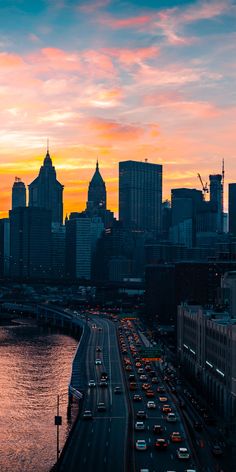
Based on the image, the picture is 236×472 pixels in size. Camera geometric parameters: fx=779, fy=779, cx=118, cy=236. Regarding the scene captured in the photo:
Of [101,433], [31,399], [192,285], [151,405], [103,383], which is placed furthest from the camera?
[192,285]

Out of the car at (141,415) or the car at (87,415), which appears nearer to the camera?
the car at (87,415)

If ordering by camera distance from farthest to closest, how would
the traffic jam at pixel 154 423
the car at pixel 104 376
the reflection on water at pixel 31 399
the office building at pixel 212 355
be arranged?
the car at pixel 104 376 < the office building at pixel 212 355 < the reflection on water at pixel 31 399 < the traffic jam at pixel 154 423

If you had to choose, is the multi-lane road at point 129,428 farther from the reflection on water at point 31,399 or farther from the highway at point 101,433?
the reflection on water at point 31,399

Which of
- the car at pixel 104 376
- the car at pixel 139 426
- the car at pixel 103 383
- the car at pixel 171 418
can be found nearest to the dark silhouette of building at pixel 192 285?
the car at pixel 104 376

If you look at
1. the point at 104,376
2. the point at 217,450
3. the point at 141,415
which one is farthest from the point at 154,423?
the point at 104,376

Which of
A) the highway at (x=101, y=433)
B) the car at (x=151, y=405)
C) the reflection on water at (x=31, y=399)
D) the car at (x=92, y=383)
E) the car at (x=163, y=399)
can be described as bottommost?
the reflection on water at (x=31, y=399)

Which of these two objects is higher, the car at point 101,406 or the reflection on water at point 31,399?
the car at point 101,406

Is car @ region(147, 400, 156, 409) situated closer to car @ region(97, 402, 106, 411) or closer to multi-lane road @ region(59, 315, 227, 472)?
multi-lane road @ region(59, 315, 227, 472)

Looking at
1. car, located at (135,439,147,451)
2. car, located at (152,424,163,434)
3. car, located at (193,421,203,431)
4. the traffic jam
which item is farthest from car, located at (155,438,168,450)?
car, located at (193,421,203,431)

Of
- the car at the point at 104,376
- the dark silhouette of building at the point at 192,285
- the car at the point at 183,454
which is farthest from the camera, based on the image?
the dark silhouette of building at the point at 192,285

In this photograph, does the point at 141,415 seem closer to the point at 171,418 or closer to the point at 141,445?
the point at 171,418
